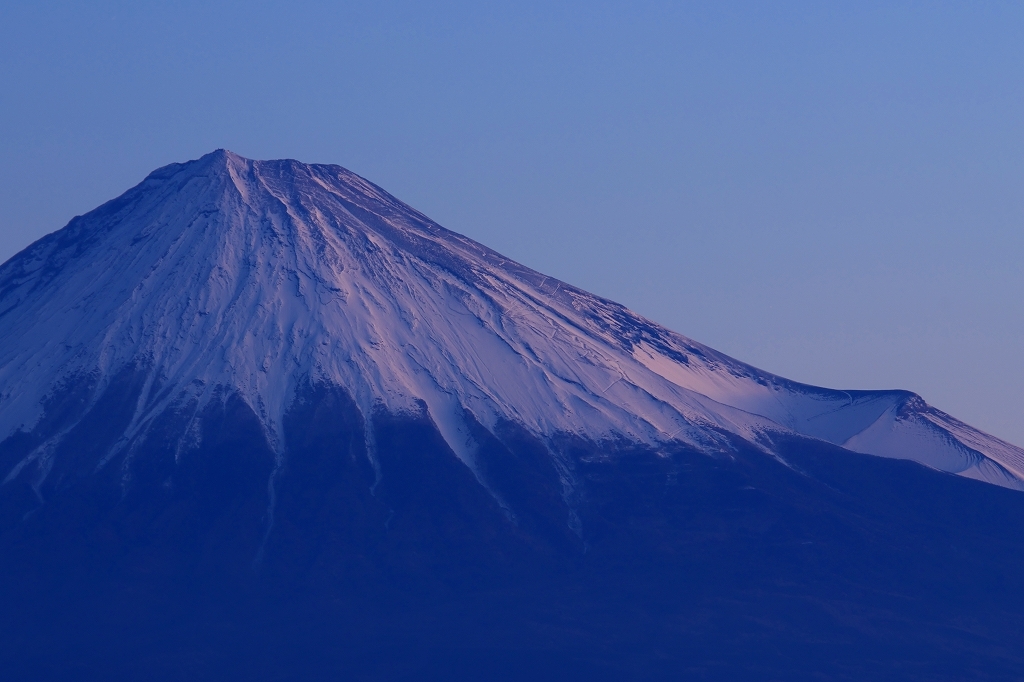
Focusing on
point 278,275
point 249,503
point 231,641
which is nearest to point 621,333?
point 278,275

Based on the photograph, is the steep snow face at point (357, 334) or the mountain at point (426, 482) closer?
the mountain at point (426, 482)

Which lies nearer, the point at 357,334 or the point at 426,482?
the point at 426,482

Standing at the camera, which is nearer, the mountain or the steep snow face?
the mountain

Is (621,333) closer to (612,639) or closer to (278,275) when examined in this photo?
Result: (278,275)

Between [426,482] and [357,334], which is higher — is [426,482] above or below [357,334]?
below
